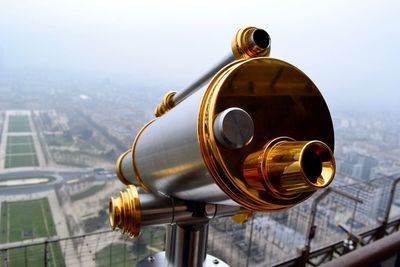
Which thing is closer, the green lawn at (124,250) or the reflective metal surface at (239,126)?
the reflective metal surface at (239,126)

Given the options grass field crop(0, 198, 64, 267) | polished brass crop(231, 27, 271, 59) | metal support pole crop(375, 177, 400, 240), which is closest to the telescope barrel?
polished brass crop(231, 27, 271, 59)

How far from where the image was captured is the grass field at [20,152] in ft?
5.39

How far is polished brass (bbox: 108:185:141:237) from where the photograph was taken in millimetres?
356

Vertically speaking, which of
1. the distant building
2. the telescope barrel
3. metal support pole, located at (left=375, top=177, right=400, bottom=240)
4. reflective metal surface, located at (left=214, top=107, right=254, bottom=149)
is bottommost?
metal support pole, located at (left=375, top=177, right=400, bottom=240)

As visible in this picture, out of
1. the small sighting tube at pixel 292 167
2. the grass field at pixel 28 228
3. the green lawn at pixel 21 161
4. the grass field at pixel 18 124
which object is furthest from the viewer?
the grass field at pixel 18 124

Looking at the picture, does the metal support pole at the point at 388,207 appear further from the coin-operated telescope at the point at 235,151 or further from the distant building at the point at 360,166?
the coin-operated telescope at the point at 235,151

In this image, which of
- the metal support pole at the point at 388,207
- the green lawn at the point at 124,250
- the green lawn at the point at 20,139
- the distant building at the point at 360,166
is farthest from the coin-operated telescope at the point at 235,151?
the metal support pole at the point at 388,207

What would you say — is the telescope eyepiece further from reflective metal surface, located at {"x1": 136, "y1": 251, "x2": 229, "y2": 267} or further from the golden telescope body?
reflective metal surface, located at {"x1": 136, "y1": 251, "x2": 229, "y2": 267}

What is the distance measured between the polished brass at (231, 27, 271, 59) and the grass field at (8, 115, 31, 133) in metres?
1.76

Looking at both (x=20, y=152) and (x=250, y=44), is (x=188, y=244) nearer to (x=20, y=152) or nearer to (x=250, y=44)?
(x=250, y=44)

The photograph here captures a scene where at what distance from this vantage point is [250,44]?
1.14 ft

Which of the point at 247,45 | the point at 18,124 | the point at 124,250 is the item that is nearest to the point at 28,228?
the point at 124,250

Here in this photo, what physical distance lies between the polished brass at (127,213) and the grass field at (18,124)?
5.48 ft

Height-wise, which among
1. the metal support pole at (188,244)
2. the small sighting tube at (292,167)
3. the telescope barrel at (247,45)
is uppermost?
the telescope barrel at (247,45)
